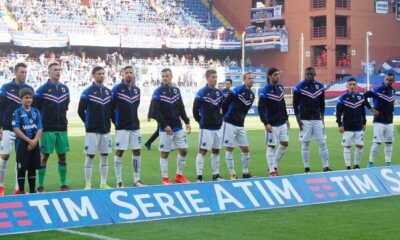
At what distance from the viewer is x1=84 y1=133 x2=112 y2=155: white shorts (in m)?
12.6

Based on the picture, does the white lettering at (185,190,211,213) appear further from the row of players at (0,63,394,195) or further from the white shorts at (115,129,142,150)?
the white shorts at (115,129,142,150)

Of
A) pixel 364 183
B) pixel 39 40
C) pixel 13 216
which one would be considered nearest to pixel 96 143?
pixel 13 216

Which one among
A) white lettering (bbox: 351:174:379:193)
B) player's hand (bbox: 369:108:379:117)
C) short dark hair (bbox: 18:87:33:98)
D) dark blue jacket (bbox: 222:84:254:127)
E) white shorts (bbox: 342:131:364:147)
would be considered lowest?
white lettering (bbox: 351:174:379:193)

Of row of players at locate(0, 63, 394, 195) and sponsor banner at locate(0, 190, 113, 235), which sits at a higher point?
row of players at locate(0, 63, 394, 195)

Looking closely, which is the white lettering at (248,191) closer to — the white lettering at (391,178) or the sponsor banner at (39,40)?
the white lettering at (391,178)

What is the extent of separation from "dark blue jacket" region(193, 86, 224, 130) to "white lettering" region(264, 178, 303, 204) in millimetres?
3197

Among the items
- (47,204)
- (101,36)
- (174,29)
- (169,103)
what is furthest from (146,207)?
(174,29)

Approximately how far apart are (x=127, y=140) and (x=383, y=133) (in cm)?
603

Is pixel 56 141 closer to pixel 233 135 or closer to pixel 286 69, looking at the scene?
pixel 233 135

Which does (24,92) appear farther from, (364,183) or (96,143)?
(364,183)

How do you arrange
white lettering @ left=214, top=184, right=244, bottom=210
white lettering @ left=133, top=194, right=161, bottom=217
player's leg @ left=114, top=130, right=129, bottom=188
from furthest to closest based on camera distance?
player's leg @ left=114, top=130, right=129, bottom=188
white lettering @ left=214, top=184, right=244, bottom=210
white lettering @ left=133, top=194, right=161, bottom=217

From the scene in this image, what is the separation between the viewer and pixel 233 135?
14.5 m

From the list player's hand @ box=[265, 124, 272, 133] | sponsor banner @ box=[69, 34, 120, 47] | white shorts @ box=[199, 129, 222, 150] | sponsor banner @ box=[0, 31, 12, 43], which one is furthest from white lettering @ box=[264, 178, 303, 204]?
sponsor banner @ box=[69, 34, 120, 47]

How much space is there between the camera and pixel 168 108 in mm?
13602
